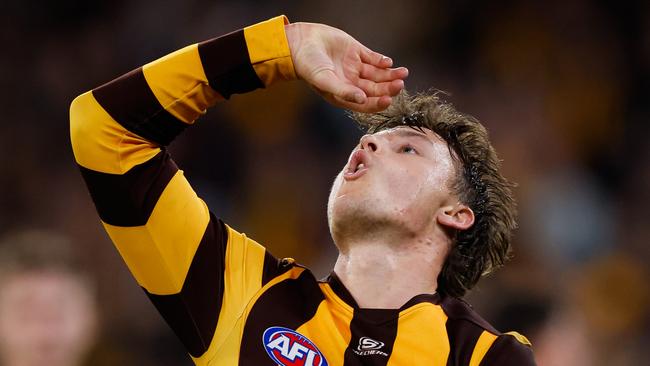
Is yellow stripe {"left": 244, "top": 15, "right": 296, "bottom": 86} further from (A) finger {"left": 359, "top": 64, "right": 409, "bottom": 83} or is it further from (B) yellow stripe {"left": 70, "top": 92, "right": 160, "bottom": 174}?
(B) yellow stripe {"left": 70, "top": 92, "right": 160, "bottom": 174}

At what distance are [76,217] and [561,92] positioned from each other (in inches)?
126

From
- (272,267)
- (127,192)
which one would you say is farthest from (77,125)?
(272,267)

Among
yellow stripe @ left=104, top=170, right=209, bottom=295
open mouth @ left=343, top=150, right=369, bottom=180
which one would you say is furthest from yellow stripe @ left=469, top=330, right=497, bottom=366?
yellow stripe @ left=104, top=170, right=209, bottom=295

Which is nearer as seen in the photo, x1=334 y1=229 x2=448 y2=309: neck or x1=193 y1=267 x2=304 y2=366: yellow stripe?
x1=193 y1=267 x2=304 y2=366: yellow stripe

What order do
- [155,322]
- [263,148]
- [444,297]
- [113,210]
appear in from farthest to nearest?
1. [263,148]
2. [155,322]
3. [444,297]
4. [113,210]

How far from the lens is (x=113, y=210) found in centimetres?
283

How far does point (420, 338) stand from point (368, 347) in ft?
0.47

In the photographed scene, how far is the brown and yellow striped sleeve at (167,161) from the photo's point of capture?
280 cm

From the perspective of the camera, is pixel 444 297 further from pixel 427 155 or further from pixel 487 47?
pixel 487 47

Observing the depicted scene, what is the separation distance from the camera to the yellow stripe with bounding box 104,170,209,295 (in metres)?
2.84

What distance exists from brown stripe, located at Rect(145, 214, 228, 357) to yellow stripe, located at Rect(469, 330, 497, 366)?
691 millimetres

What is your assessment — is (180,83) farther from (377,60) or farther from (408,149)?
(408,149)

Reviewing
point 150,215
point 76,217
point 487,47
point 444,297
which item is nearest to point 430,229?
point 444,297

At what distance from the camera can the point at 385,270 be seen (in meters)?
3.04
